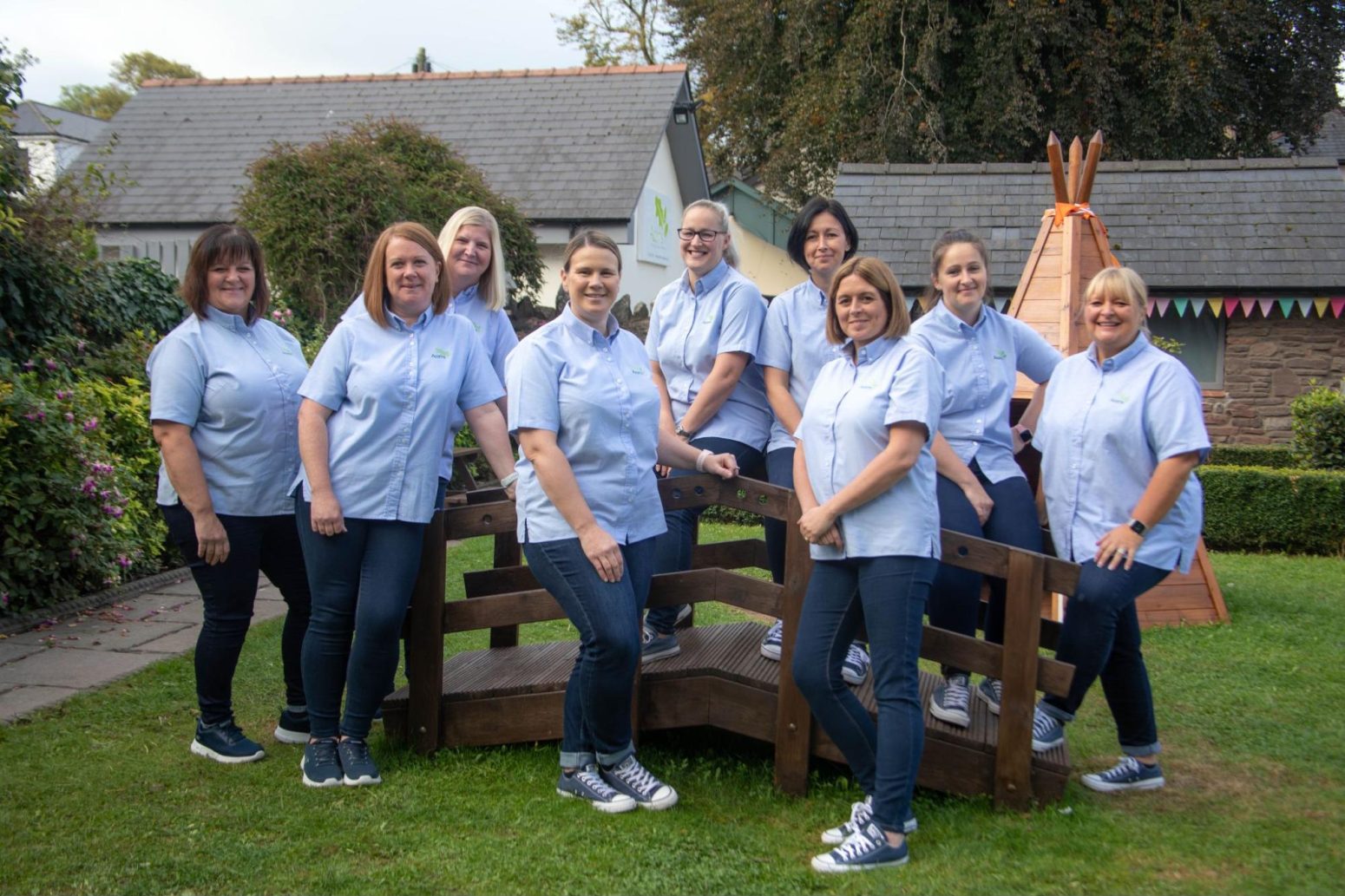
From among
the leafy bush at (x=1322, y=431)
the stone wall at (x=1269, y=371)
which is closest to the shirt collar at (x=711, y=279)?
the leafy bush at (x=1322, y=431)

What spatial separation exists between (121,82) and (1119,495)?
65.4 metres

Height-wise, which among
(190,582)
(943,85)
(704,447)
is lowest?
(190,582)

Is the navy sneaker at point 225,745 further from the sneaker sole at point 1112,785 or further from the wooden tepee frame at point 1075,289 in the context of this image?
the wooden tepee frame at point 1075,289

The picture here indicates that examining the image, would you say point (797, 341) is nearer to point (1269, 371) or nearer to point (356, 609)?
point (356, 609)

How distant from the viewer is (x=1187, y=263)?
16.1m

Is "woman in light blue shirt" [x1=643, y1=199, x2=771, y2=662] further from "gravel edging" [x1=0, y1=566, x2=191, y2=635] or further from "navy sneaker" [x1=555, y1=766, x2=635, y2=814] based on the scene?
"gravel edging" [x1=0, y1=566, x2=191, y2=635]

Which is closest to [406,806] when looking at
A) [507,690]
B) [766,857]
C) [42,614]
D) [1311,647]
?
[507,690]

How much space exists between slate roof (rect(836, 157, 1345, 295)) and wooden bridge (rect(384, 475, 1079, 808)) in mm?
12837

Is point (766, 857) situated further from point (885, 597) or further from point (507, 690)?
point (507, 690)

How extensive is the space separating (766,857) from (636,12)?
36.3 meters

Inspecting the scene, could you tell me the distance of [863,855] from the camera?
11.6 ft

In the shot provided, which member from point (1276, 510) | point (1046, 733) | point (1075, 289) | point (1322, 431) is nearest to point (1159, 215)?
point (1322, 431)

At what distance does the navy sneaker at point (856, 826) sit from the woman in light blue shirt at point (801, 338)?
846 mm

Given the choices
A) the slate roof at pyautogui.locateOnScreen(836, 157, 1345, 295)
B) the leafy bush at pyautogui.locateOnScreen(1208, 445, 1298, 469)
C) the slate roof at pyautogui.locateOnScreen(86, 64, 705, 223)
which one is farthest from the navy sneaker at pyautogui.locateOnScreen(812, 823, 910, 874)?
the slate roof at pyautogui.locateOnScreen(86, 64, 705, 223)
